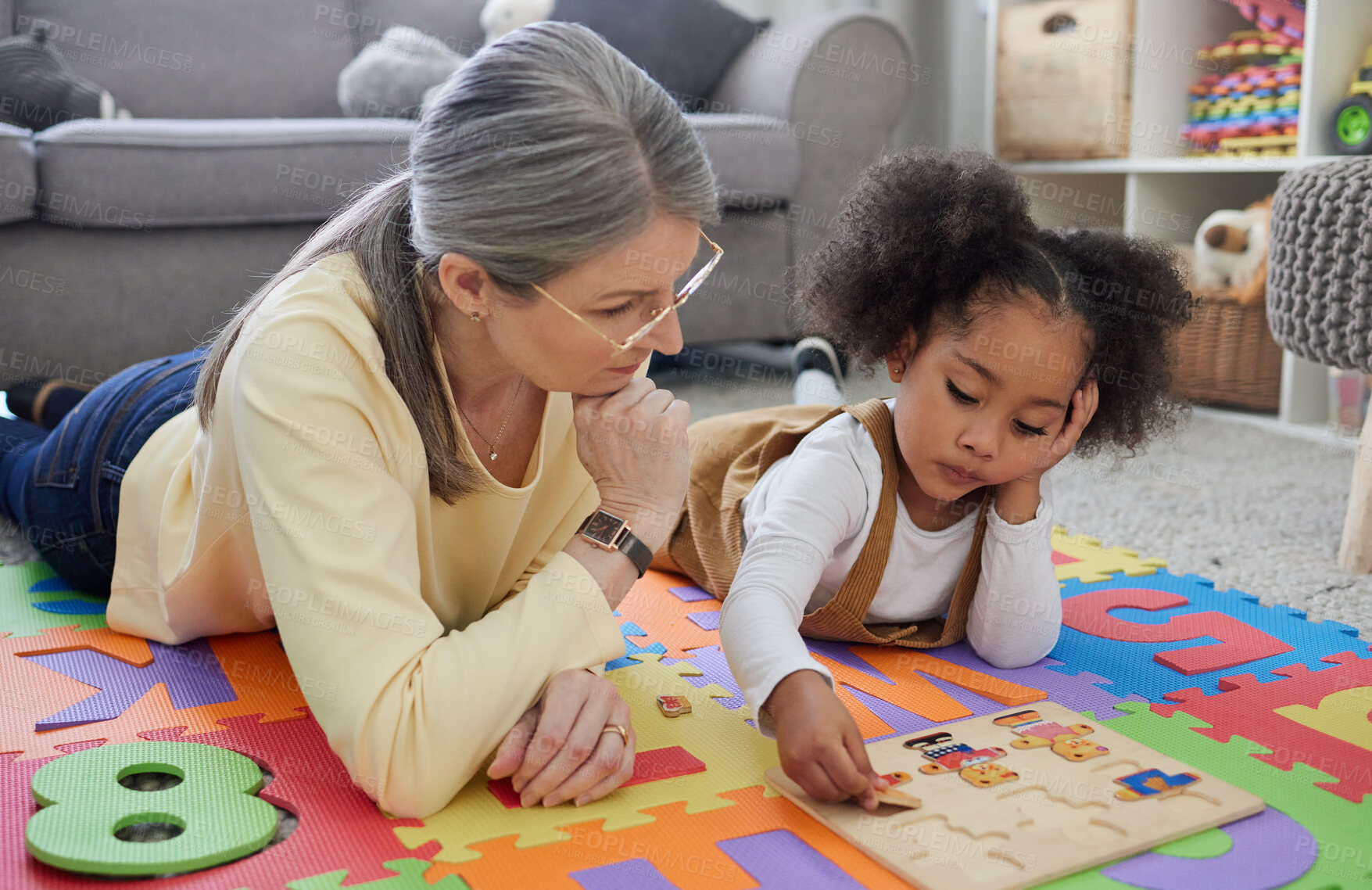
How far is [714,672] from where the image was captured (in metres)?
1.23

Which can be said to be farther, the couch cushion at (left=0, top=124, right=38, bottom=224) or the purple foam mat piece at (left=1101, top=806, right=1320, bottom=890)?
the couch cushion at (left=0, top=124, right=38, bottom=224)

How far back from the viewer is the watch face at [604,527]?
986 millimetres

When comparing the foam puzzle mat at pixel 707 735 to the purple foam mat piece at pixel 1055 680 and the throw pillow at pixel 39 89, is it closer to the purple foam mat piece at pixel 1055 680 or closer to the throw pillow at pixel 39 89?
the purple foam mat piece at pixel 1055 680

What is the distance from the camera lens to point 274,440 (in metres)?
0.86

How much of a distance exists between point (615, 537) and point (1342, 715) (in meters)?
0.73

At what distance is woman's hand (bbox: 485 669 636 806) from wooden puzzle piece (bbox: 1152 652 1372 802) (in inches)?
22.2

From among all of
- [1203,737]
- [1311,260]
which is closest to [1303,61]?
A: [1311,260]

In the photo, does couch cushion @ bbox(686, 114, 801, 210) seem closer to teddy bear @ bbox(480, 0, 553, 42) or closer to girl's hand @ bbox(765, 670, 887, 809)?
teddy bear @ bbox(480, 0, 553, 42)

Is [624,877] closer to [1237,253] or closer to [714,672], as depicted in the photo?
[714,672]

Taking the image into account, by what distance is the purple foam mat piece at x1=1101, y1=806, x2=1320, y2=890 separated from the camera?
2.75ft

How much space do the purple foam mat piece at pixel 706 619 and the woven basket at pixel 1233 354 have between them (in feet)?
5.00

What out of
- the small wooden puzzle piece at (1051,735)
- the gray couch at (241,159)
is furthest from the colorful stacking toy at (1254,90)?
the small wooden puzzle piece at (1051,735)

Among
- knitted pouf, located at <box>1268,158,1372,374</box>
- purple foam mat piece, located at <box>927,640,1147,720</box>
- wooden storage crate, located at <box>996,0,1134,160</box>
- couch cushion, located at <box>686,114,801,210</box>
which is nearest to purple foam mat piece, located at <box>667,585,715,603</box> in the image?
purple foam mat piece, located at <box>927,640,1147,720</box>

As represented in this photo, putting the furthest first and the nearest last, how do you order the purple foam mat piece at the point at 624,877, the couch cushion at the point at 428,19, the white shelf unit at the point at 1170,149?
the couch cushion at the point at 428,19 < the white shelf unit at the point at 1170,149 < the purple foam mat piece at the point at 624,877
